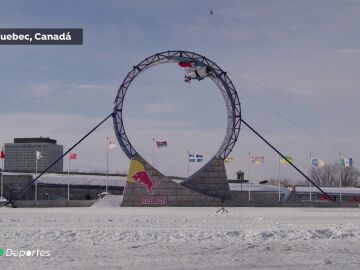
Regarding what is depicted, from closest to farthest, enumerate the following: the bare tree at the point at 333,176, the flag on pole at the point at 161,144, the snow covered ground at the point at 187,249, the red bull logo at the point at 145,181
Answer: the snow covered ground at the point at 187,249 → the red bull logo at the point at 145,181 → the flag on pole at the point at 161,144 → the bare tree at the point at 333,176

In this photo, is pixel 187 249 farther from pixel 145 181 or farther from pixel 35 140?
pixel 35 140

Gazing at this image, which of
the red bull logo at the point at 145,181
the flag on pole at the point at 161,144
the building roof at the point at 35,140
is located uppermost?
the building roof at the point at 35,140

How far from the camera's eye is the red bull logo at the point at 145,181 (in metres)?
51.0

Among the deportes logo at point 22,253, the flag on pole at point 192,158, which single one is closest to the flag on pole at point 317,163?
the flag on pole at point 192,158

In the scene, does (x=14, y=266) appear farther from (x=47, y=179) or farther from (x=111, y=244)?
(x=47, y=179)

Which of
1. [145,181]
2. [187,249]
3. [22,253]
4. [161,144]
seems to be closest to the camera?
[22,253]

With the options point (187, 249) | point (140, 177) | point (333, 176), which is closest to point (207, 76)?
point (140, 177)

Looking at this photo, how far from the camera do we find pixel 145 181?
168 ft

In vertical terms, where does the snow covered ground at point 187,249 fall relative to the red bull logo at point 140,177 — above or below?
below

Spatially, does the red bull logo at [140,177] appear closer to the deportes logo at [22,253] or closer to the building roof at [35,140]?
the deportes logo at [22,253]

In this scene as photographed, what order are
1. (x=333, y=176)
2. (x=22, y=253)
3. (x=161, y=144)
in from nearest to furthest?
1. (x=22, y=253)
2. (x=161, y=144)
3. (x=333, y=176)

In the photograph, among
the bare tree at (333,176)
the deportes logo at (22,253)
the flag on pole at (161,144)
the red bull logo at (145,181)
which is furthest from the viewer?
the bare tree at (333,176)

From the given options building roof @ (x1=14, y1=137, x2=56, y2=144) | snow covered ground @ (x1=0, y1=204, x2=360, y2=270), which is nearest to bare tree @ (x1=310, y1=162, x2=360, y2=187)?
building roof @ (x1=14, y1=137, x2=56, y2=144)

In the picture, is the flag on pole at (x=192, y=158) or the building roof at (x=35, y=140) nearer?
the flag on pole at (x=192, y=158)
